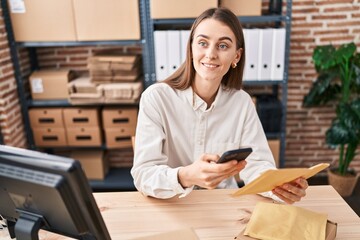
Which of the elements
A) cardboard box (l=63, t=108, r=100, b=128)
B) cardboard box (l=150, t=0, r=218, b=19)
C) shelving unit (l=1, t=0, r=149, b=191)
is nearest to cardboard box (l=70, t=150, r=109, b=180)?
shelving unit (l=1, t=0, r=149, b=191)

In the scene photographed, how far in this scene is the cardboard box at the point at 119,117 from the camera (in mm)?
2811

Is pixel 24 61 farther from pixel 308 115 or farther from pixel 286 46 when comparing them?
pixel 308 115

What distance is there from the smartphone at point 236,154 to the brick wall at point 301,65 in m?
Answer: 2.21

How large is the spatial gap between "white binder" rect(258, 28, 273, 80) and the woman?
3.50ft

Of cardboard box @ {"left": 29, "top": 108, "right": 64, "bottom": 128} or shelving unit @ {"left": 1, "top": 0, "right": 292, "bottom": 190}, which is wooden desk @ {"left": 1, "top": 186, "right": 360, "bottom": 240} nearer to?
shelving unit @ {"left": 1, "top": 0, "right": 292, "bottom": 190}

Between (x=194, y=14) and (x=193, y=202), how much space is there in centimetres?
165

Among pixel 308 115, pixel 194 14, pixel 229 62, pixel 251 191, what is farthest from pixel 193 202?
pixel 308 115

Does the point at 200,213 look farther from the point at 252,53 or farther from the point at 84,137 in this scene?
the point at 84,137

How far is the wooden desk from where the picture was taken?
3.56 ft

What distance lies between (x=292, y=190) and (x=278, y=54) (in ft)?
5.29

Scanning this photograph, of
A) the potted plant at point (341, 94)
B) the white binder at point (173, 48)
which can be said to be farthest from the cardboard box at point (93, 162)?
the potted plant at point (341, 94)

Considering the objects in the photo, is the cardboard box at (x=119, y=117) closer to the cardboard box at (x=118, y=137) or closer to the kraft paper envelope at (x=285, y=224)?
the cardboard box at (x=118, y=137)

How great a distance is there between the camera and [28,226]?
0.86m

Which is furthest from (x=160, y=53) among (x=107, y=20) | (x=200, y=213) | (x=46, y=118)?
(x=200, y=213)
